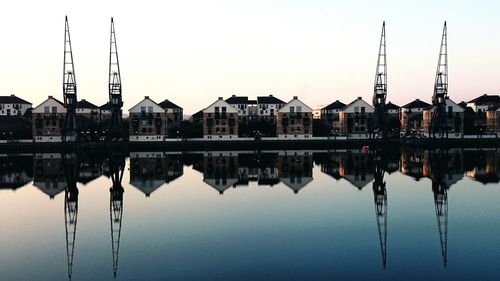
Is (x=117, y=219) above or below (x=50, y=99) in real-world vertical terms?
below

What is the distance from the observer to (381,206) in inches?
862

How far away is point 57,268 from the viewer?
1285 centimetres

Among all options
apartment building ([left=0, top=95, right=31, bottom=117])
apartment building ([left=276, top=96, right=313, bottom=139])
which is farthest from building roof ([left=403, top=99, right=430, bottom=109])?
apartment building ([left=0, top=95, right=31, bottom=117])

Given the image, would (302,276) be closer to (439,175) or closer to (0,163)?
(439,175)

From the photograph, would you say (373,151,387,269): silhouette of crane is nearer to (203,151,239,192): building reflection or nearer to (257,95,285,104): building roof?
(203,151,239,192): building reflection

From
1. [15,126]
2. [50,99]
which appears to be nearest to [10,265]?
[50,99]

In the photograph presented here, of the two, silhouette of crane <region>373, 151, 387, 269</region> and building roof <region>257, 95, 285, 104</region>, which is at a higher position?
building roof <region>257, 95, 285, 104</region>

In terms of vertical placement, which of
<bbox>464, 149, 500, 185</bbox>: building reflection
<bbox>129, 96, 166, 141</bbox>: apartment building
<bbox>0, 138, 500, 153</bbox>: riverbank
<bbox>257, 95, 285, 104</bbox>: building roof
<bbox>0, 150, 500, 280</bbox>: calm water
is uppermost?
<bbox>257, 95, 285, 104</bbox>: building roof

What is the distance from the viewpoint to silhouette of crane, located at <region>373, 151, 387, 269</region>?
1483 cm

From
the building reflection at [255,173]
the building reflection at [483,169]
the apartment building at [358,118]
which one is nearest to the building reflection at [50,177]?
the building reflection at [255,173]

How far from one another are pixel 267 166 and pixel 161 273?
28012mm

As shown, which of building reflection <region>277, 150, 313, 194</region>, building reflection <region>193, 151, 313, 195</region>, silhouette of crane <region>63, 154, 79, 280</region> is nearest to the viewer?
silhouette of crane <region>63, 154, 79, 280</region>

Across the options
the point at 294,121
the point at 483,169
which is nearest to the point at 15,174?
the point at 483,169

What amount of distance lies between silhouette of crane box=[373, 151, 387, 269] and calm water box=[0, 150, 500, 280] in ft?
0.27
